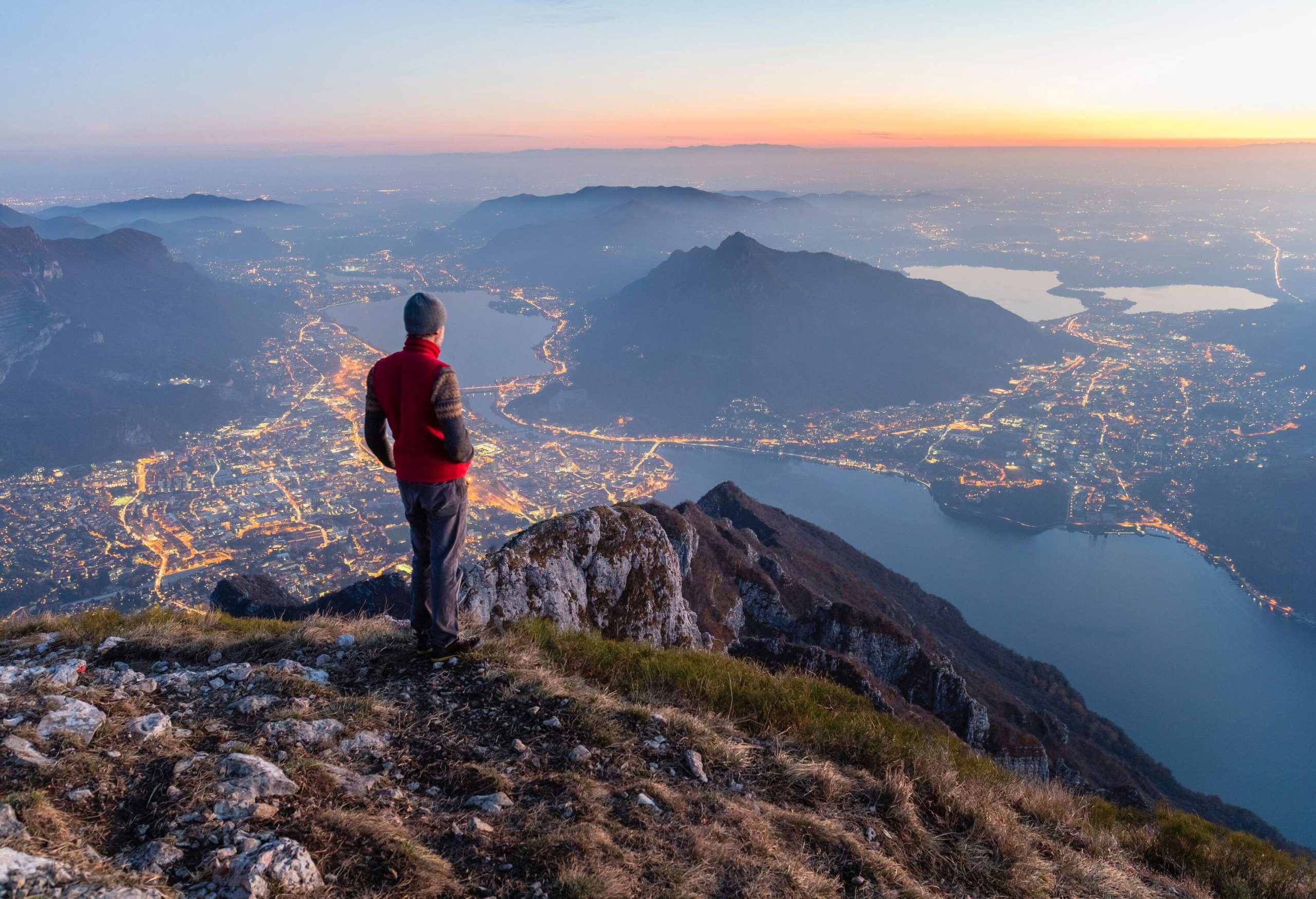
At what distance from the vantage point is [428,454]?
228 inches

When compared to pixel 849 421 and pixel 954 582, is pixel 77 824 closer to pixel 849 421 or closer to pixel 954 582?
pixel 954 582

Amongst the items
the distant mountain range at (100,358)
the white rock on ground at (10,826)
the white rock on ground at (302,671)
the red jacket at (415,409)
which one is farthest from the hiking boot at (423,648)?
the distant mountain range at (100,358)

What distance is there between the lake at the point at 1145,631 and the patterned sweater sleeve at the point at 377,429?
70.1 metres

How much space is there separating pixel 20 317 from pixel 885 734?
23313 cm

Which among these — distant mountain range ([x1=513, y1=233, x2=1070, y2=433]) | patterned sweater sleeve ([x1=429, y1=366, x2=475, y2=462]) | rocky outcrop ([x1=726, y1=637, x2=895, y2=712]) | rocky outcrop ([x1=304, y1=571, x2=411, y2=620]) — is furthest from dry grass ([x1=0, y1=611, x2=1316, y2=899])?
distant mountain range ([x1=513, y1=233, x2=1070, y2=433])

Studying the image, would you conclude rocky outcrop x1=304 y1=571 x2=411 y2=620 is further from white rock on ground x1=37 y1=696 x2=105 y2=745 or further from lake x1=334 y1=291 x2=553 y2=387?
lake x1=334 y1=291 x2=553 y2=387

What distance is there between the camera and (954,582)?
81.6m

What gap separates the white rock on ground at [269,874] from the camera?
9.82 ft

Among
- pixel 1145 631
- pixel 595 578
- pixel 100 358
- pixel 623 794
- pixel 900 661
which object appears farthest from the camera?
pixel 100 358

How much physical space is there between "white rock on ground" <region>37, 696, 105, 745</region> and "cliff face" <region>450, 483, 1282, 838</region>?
204 inches

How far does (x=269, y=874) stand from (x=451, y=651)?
320cm

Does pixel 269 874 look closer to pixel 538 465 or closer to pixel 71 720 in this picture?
pixel 71 720

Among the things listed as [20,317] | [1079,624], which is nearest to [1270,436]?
[1079,624]

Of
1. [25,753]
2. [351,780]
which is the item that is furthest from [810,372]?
[25,753]
